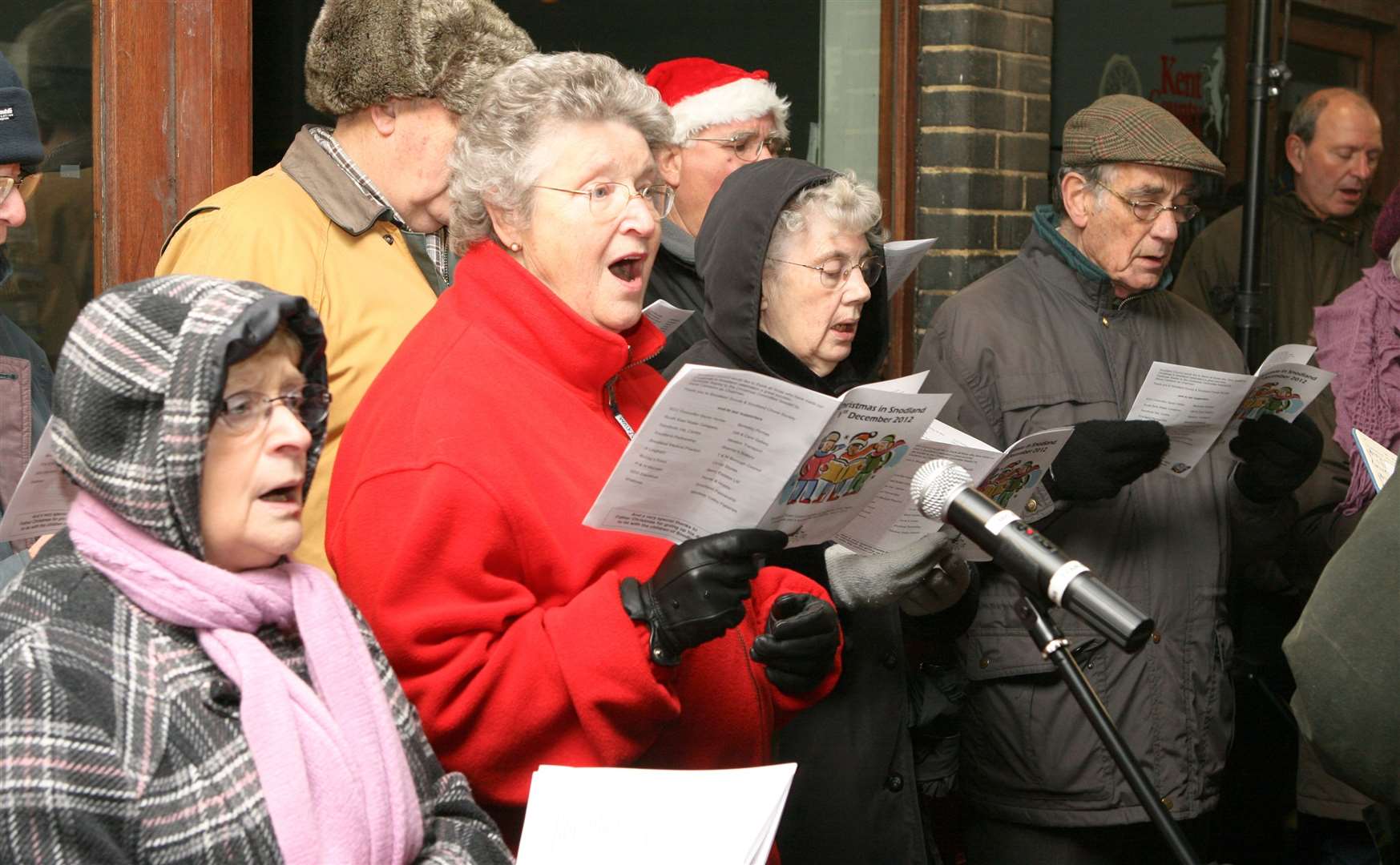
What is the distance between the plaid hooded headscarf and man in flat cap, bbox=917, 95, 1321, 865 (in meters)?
1.97

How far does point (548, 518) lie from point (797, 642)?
438 mm

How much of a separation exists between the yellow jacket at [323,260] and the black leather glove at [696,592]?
35.8 inches

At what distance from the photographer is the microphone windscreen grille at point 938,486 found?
1.89 metres

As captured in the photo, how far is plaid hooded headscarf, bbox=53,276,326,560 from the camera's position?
1663mm

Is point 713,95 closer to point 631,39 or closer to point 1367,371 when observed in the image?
point 631,39

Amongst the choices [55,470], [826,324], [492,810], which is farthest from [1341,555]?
[55,470]

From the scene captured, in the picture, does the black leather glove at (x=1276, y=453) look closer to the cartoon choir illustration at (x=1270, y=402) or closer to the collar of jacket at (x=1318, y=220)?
the cartoon choir illustration at (x=1270, y=402)

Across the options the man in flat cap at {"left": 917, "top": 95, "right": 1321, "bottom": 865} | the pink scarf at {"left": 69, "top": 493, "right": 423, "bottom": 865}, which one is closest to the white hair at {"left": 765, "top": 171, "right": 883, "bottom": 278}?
the man in flat cap at {"left": 917, "top": 95, "right": 1321, "bottom": 865}

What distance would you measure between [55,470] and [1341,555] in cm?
167

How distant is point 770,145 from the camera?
430 centimetres

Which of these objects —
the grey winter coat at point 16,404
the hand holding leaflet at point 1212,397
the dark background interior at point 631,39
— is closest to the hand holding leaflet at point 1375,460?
the hand holding leaflet at point 1212,397

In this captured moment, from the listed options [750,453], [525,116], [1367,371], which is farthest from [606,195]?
[1367,371]

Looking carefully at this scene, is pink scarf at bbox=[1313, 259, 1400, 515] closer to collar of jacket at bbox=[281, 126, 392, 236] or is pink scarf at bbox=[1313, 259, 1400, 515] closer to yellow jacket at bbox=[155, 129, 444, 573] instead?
yellow jacket at bbox=[155, 129, 444, 573]

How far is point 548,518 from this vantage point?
87.4 inches
